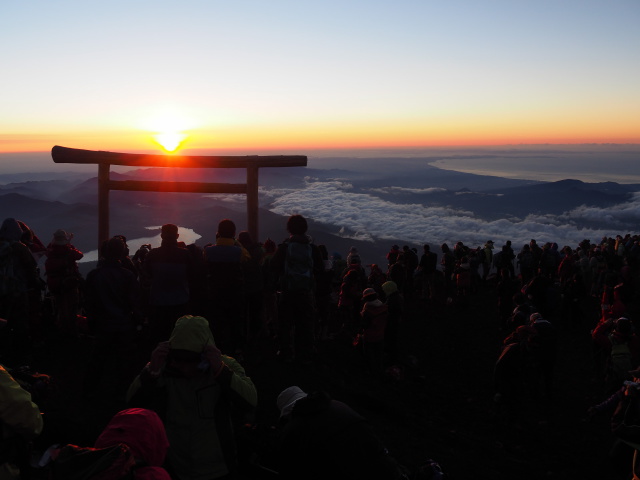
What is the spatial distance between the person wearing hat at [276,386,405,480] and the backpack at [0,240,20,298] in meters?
5.01

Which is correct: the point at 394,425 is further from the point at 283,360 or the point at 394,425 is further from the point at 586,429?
the point at 586,429

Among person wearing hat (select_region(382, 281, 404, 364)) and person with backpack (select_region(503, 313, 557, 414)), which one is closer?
person with backpack (select_region(503, 313, 557, 414))

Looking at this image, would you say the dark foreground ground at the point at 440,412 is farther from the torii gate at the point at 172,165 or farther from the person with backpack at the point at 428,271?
the person with backpack at the point at 428,271

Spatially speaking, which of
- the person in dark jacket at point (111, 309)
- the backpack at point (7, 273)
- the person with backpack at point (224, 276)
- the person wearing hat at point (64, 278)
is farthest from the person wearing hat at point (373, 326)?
the backpack at point (7, 273)

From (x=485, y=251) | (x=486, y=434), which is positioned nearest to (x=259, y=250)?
(x=486, y=434)

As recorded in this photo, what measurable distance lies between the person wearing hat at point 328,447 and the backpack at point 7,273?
5.01 m

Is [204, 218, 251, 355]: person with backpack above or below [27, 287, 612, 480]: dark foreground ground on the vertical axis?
above

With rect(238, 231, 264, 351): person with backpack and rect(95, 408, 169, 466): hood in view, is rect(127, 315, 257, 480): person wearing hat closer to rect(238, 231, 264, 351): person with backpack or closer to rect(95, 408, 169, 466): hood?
rect(95, 408, 169, 466): hood

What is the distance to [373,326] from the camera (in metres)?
7.91

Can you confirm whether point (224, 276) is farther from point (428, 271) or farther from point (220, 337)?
point (428, 271)

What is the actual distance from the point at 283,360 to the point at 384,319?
74.0 inches

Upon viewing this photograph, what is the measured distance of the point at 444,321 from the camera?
43.3 ft

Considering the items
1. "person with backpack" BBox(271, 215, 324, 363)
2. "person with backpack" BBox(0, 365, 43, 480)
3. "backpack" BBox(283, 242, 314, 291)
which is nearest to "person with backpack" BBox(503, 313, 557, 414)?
"person with backpack" BBox(271, 215, 324, 363)

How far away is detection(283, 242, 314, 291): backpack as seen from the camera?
658 cm
